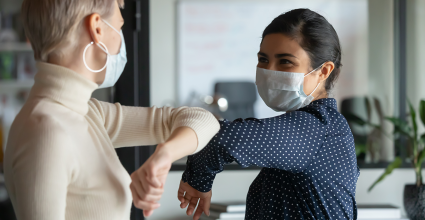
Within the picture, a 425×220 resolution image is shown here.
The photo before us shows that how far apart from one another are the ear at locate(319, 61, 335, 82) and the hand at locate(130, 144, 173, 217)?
64 cm

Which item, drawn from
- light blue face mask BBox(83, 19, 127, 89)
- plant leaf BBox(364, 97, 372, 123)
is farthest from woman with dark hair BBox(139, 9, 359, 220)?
plant leaf BBox(364, 97, 372, 123)

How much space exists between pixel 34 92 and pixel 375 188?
218 cm

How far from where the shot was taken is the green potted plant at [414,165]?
6.48ft

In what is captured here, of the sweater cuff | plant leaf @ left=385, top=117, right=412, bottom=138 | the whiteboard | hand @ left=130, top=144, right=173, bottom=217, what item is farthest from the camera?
the whiteboard

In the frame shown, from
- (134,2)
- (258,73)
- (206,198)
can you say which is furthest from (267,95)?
(134,2)

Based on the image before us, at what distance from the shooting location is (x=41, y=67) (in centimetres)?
64

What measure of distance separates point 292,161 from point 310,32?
0.39 meters

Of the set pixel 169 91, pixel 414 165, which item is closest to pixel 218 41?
pixel 169 91

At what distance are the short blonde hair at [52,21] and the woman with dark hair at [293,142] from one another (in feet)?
1.12

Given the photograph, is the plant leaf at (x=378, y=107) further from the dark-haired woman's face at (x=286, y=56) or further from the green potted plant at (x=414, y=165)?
the dark-haired woman's face at (x=286, y=56)

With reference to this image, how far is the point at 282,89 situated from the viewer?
3.38 ft

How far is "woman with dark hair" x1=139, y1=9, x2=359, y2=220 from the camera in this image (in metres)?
0.78

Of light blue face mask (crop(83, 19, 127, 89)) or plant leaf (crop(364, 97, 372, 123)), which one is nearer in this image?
light blue face mask (crop(83, 19, 127, 89))

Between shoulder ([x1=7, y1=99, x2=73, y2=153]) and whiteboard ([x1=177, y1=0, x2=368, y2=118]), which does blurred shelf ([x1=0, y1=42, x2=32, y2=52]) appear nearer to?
whiteboard ([x1=177, y1=0, x2=368, y2=118])
